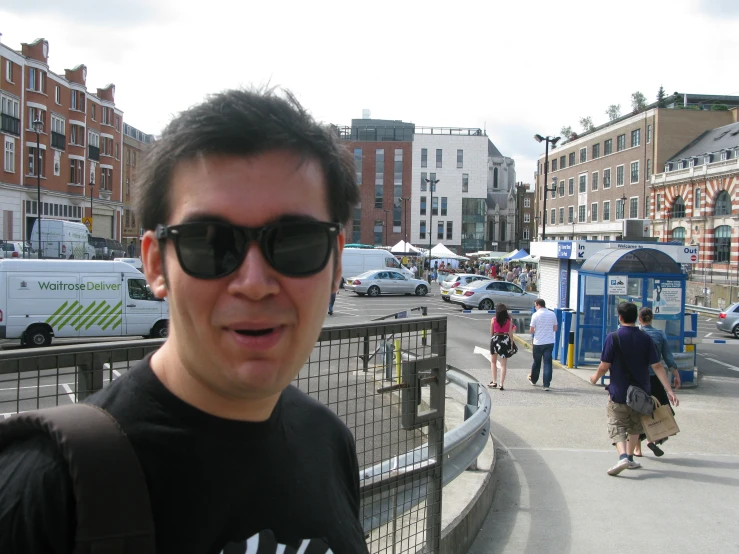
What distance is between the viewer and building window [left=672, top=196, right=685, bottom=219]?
52531mm

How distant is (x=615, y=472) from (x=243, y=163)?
7.04 metres

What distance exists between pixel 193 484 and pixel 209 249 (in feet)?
1.55

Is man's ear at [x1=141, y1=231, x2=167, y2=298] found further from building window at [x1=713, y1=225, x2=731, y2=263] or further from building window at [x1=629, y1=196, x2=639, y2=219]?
building window at [x1=629, y1=196, x2=639, y2=219]

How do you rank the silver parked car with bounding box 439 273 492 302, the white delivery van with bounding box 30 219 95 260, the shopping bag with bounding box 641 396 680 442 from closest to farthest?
the shopping bag with bounding box 641 396 680 442 < the silver parked car with bounding box 439 273 492 302 < the white delivery van with bounding box 30 219 95 260

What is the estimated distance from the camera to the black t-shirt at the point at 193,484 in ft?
3.43

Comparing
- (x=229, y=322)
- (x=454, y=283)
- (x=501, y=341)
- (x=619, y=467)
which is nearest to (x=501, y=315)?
(x=501, y=341)

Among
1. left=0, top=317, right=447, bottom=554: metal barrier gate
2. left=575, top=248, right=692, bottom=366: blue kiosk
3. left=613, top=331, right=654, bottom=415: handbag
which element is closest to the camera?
left=0, top=317, right=447, bottom=554: metal barrier gate

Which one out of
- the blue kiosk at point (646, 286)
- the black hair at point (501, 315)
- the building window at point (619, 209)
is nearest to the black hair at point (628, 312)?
the black hair at point (501, 315)

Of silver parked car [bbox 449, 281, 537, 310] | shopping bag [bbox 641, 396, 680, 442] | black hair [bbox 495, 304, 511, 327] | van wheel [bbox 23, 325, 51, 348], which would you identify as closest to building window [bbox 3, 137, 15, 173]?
van wheel [bbox 23, 325, 51, 348]

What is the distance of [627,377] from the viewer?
287 inches

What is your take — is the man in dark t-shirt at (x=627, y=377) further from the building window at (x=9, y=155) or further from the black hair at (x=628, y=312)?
the building window at (x=9, y=155)

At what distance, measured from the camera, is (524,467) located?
753cm

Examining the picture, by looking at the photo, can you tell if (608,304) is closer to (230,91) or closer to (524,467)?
(524,467)

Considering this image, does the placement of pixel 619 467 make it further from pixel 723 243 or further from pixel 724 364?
pixel 723 243
